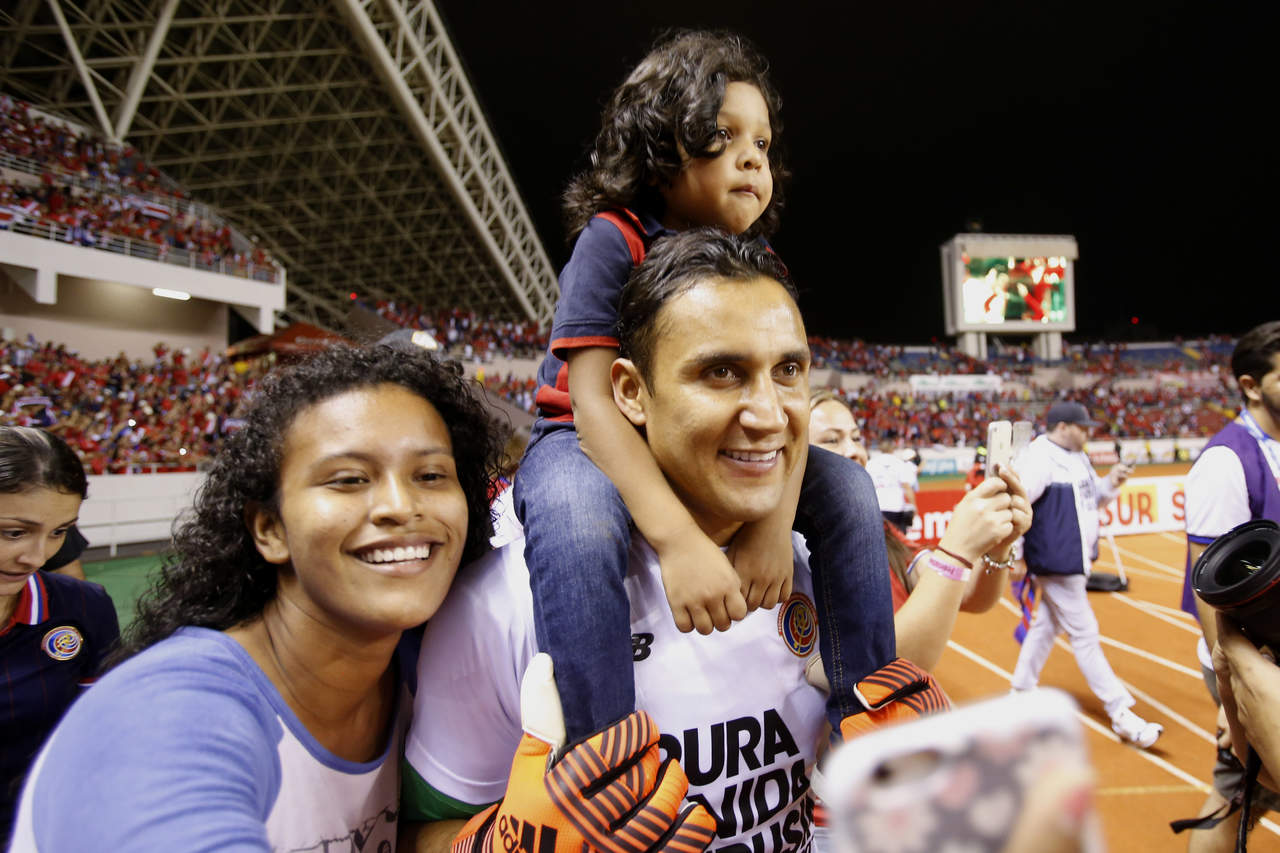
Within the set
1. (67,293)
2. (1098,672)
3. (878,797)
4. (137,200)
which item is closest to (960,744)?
(878,797)

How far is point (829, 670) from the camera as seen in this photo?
1.44 meters

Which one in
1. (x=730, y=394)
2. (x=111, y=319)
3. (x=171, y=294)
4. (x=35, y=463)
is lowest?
(x=35, y=463)

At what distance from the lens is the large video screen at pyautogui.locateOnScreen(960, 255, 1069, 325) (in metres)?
38.0

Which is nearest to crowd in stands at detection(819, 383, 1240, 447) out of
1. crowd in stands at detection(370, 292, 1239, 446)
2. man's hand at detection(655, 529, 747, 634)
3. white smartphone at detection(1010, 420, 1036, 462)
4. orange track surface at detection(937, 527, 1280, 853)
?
crowd in stands at detection(370, 292, 1239, 446)

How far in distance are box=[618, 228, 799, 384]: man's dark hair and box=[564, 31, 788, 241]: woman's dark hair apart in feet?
0.97

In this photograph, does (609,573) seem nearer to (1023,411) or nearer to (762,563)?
(762,563)

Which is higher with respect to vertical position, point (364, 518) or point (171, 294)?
point (171, 294)

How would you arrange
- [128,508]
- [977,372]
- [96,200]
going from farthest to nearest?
[977,372], [96,200], [128,508]

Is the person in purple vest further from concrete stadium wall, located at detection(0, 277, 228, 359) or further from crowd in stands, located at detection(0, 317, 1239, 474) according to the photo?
concrete stadium wall, located at detection(0, 277, 228, 359)

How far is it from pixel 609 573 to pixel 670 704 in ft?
1.06

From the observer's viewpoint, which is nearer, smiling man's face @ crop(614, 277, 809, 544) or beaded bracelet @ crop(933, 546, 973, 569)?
smiling man's face @ crop(614, 277, 809, 544)

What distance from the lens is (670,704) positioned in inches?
52.7

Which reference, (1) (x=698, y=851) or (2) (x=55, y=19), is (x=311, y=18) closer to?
(2) (x=55, y=19)

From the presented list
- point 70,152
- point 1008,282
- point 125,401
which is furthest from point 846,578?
point 1008,282
